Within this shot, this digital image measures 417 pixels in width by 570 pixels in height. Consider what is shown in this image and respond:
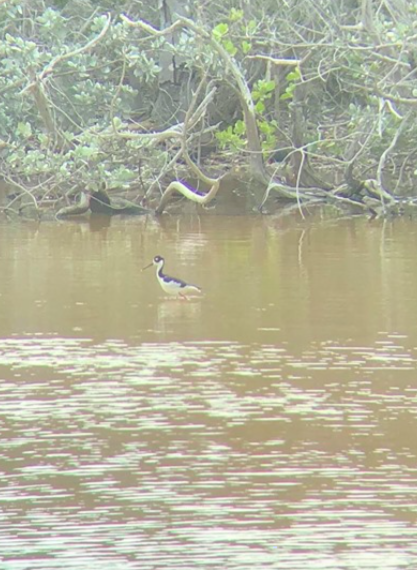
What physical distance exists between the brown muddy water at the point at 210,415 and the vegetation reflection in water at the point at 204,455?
0.01 metres

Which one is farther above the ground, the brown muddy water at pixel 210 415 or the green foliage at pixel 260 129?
the green foliage at pixel 260 129

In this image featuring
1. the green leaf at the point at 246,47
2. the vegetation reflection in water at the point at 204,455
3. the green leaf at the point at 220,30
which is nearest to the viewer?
the vegetation reflection in water at the point at 204,455

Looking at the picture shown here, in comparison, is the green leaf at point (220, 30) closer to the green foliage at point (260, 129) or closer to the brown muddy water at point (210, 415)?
the green foliage at point (260, 129)

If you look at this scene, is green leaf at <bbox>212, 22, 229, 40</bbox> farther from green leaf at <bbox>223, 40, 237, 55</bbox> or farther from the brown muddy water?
the brown muddy water

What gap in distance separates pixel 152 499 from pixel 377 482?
95cm

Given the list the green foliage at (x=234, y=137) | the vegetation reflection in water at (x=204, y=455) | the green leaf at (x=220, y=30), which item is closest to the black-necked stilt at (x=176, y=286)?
the vegetation reflection in water at (x=204, y=455)

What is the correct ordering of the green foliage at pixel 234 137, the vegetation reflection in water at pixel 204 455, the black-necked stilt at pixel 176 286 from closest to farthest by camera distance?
1. the vegetation reflection in water at pixel 204 455
2. the black-necked stilt at pixel 176 286
3. the green foliage at pixel 234 137

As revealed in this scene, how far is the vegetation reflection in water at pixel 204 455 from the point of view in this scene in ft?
19.7

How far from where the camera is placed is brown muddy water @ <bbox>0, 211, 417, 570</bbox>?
6.06 meters

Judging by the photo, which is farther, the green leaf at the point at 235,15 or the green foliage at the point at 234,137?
the green foliage at the point at 234,137

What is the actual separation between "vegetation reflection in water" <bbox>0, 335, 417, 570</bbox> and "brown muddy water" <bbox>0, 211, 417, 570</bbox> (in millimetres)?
13

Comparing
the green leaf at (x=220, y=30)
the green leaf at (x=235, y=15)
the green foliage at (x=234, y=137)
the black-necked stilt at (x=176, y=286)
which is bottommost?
the black-necked stilt at (x=176, y=286)

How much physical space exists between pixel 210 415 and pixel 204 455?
2.49ft

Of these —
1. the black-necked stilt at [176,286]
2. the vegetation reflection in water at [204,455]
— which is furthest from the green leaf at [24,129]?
the vegetation reflection in water at [204,455]
